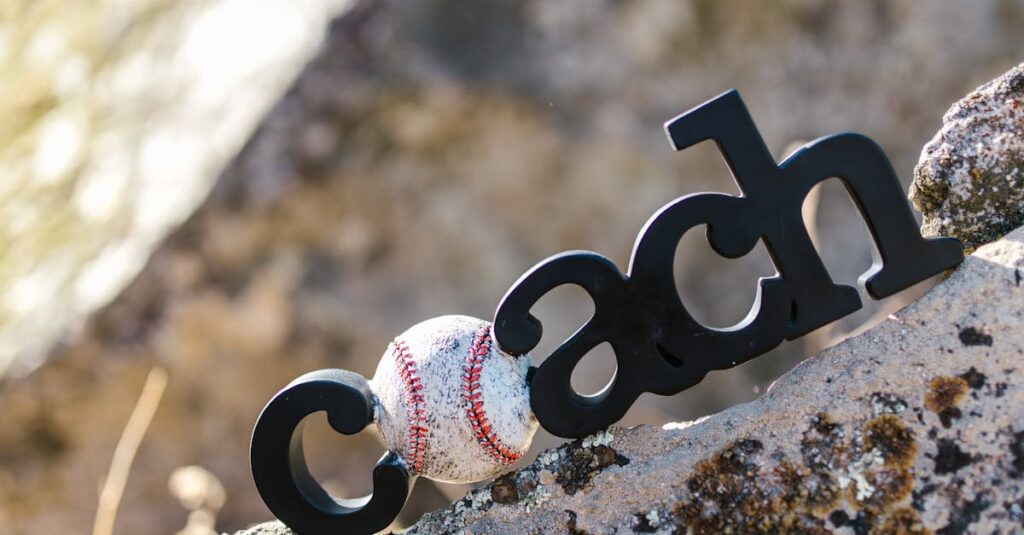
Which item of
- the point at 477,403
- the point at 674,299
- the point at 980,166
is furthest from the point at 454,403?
the point at 980,166

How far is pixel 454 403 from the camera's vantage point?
35.6 inches

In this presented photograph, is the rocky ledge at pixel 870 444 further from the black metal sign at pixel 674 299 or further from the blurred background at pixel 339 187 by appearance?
the blurred background at pixel 339 187

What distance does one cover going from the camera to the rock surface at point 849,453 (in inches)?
33.5

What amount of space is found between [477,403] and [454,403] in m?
0.02

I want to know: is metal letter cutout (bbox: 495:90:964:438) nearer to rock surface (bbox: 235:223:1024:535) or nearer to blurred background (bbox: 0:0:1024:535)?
rock surface (bbox: 235:223:1024:535)

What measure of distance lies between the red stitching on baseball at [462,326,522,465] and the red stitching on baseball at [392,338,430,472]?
5 cm

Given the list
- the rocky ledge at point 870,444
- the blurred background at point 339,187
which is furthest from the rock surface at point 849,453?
the blurred background at point 339,187

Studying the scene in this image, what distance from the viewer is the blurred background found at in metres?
1.94

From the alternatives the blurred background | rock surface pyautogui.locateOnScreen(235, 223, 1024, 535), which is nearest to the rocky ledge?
rock surface pyautogui.locateOnScreen(235, 223, 1024, 535)

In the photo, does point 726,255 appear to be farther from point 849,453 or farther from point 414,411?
point 414,411

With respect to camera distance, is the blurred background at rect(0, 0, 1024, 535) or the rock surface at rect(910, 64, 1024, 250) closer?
the rock surface at rect(910, 64, 1024, 250)

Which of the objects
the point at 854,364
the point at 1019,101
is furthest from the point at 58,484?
the point at 1019,101

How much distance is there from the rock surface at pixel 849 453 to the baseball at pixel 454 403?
50mm

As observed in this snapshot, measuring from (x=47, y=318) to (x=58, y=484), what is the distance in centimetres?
37
